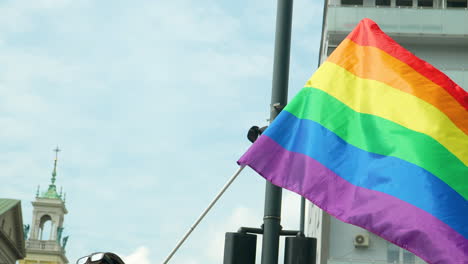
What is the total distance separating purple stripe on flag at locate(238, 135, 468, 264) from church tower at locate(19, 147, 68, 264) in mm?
126900

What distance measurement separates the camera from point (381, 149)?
9.75 m

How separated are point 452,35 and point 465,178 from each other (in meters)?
39.1

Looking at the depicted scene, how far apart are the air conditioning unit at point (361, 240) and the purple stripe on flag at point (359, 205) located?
34.2 metres

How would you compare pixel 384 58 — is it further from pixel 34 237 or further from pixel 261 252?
pixel 34 237

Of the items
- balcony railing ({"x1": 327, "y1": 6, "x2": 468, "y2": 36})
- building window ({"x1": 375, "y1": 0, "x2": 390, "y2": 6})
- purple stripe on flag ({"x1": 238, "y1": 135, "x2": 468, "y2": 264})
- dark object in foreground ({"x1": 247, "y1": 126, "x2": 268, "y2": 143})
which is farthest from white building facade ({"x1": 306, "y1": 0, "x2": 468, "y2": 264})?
purple stripe on flag ({"x1": 238, "y1": 135, "x2": 468, "y2": 264})

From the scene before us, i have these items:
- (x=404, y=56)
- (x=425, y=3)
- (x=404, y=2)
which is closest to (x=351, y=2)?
(x=404, y=2)

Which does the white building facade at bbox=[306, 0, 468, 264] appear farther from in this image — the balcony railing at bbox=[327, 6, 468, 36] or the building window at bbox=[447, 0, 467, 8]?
the building window at bbox=[447, 0, 467, 8]

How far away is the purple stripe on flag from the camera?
29.0 ft

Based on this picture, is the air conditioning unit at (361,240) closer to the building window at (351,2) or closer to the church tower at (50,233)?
the building window at (351,2)

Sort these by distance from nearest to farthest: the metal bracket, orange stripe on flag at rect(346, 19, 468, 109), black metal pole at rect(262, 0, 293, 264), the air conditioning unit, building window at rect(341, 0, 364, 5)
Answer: black metal pole at rect(262, 0, 293, 264), orange stripe on flag at rect(346, 19, 468, 109), the metal bracket, the air conditioning unit, building window at rect(341, 0, 364, 5)

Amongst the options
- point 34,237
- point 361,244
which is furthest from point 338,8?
point 34,237

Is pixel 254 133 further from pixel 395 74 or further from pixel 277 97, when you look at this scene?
pixel 395 74

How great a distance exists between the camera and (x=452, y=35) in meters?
47.4

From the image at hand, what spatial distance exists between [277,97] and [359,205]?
1.71 meters
